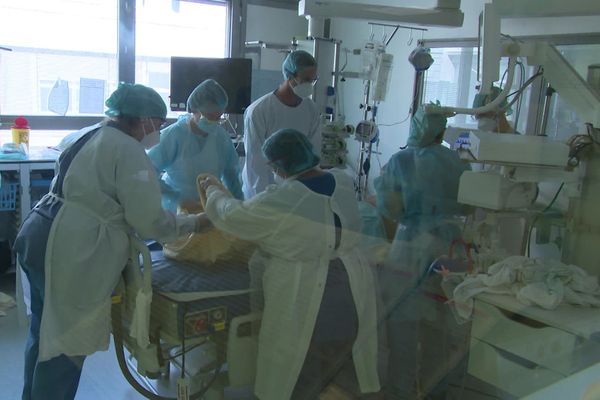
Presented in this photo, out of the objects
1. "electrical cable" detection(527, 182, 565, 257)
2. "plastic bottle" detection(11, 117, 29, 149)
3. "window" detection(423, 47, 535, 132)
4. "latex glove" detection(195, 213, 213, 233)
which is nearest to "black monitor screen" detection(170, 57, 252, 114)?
"plastic bottle" detection(11, 117, 29, 149)

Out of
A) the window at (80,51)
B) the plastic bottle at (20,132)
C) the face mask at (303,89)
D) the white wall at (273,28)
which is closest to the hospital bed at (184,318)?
the face mask at (303,89)

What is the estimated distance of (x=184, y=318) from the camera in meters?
1.39

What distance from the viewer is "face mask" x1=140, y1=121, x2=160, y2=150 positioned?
148 cm

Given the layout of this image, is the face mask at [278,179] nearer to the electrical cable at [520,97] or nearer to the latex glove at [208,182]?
the latex glove at [208,182]

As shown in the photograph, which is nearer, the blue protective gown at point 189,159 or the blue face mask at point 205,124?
the blue protective gown at point 189,159

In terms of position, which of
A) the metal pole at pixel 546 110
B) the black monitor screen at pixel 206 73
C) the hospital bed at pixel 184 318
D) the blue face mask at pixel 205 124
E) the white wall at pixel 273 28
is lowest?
the hospital bed at pixel 184 318

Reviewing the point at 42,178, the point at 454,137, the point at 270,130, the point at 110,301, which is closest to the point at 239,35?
the point at 42,178

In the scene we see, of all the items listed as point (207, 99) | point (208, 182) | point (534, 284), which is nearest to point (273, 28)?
point (207, 99)

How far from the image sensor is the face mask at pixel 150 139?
1479mm

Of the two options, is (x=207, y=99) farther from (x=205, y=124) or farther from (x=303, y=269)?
(x=303, y=269)

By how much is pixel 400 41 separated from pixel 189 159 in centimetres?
94

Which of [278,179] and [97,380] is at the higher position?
[278,179]

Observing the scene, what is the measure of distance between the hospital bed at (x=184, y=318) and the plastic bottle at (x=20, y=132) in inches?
64.5

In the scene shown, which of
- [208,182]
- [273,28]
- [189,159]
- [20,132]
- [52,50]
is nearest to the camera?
[208,182]
